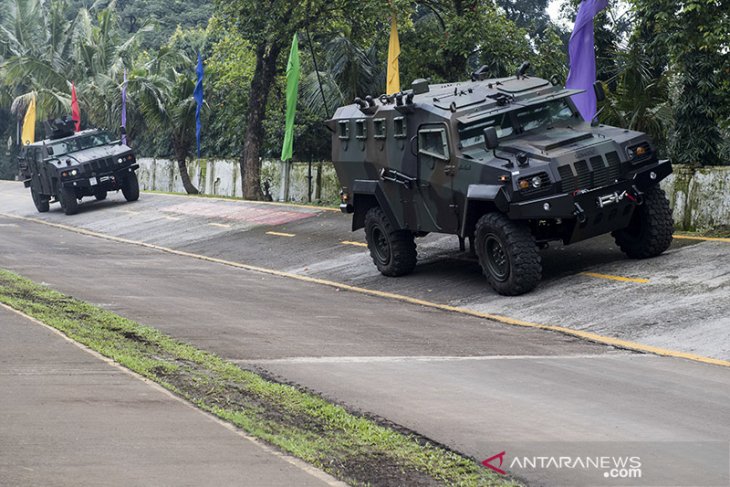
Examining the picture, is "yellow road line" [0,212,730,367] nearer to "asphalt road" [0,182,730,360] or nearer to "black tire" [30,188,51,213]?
"asphalt road" [0,182,730,360]

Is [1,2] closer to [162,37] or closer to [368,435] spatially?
[162,37]

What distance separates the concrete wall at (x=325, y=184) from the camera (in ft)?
66.5

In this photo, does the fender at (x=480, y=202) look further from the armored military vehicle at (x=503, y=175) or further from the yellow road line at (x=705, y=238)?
the yellow road line at (x=705, y=238)

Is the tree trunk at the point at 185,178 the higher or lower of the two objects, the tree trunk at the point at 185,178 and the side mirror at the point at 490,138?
the lower

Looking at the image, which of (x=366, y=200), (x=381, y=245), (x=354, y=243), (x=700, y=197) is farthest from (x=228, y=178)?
(x=381, y=245)

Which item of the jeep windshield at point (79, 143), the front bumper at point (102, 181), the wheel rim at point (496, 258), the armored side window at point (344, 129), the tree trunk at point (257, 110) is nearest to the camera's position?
the wheel rim at point (496, 258)

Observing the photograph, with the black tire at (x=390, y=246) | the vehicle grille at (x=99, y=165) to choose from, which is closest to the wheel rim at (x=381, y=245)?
the black tire at (x=390, y=246)

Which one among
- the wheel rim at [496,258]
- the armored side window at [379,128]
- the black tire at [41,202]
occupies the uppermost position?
the armored side window at [379,128]

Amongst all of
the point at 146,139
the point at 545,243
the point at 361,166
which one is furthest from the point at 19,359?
the point at 146,139

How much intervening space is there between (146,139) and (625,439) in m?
56.3

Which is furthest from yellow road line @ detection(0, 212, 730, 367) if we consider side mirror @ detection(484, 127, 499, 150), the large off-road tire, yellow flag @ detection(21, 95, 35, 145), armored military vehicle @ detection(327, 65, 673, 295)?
yellow flag @ detection(21, 95, 35, 145)

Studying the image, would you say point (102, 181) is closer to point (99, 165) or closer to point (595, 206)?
point (99, 165)

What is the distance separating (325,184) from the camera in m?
37.4

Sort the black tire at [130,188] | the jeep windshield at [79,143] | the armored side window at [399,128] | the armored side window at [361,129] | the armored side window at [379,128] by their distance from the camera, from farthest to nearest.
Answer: the black tire at [130,188], the jeep windshield at [79,143], the armored side window at [361,129], the armored side window at [379,128], the armored side window at [399,128]
